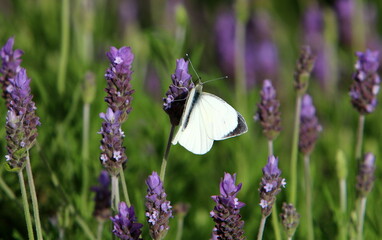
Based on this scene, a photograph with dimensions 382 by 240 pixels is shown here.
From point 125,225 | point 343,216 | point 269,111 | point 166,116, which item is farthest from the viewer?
point 166,116

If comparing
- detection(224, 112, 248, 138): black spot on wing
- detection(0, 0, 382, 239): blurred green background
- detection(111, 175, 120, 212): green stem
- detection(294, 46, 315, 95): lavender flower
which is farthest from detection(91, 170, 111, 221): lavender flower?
detection(294, 46, 315, 95): lavender flower

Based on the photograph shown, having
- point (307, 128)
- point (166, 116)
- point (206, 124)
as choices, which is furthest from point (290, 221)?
point (166, 116)

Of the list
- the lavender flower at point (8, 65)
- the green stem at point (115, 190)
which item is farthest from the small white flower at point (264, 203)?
the lavender flower at point (8, 65)

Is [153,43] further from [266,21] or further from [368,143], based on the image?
[266,21]

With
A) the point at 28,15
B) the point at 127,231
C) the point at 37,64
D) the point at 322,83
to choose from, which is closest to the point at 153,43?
the point at 37,64

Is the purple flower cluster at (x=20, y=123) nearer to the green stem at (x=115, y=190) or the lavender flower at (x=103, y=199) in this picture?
the green stem at (x=115, y=190)

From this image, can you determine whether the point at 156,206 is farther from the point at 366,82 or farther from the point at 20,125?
the point at 366,82

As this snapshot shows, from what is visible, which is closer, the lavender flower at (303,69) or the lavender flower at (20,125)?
the lavender flower at (20,125)
